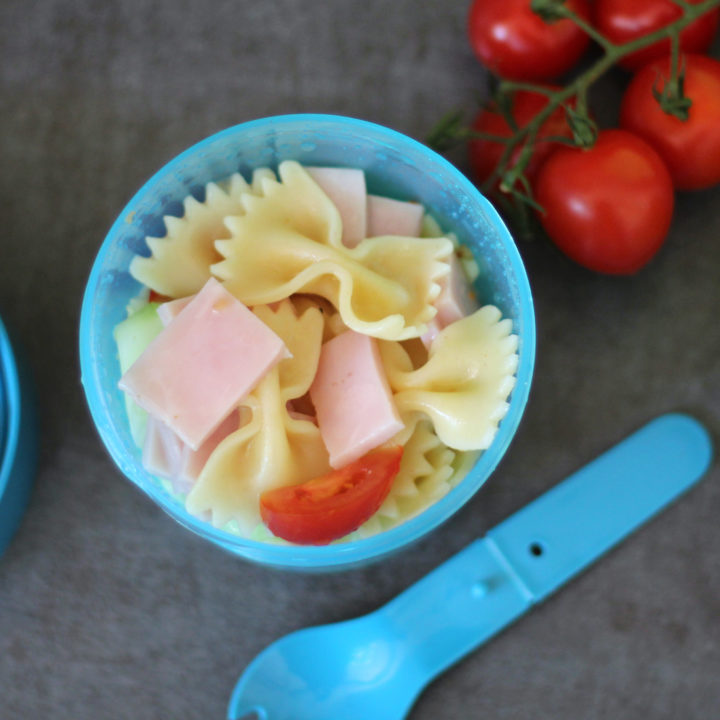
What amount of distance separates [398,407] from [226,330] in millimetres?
157

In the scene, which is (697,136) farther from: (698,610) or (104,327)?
(104,327)

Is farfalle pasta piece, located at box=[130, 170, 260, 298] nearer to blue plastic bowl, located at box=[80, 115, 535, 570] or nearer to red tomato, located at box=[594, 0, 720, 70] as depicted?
blue plastic bowl, located at box=[80, 115, 535, 570]

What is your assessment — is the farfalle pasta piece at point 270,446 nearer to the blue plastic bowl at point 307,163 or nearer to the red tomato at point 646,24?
the blue plastic bowl at point 307,163

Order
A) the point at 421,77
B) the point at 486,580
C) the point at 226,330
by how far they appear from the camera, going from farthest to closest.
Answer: the point at 421,77
the point at 486,580
the point at 226,330

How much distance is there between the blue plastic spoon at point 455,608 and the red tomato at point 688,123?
29cm

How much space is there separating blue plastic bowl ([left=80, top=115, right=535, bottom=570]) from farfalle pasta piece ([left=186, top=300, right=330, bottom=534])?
0.08ft

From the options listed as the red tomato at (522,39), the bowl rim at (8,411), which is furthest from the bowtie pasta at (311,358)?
the red tomato at (522,39)

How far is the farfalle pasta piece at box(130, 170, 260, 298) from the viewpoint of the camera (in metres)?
0.72

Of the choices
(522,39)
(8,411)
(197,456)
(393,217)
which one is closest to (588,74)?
(522,39)

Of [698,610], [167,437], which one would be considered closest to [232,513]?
[167,437]

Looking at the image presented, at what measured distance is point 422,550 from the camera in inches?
32.1

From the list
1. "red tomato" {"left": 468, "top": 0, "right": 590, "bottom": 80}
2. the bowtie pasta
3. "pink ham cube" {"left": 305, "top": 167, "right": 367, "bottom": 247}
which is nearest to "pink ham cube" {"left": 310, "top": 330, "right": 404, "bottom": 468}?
the bowtie pasta

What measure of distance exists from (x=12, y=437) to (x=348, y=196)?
38 cm

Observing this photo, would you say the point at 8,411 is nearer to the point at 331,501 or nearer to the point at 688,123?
the point at 331,501
